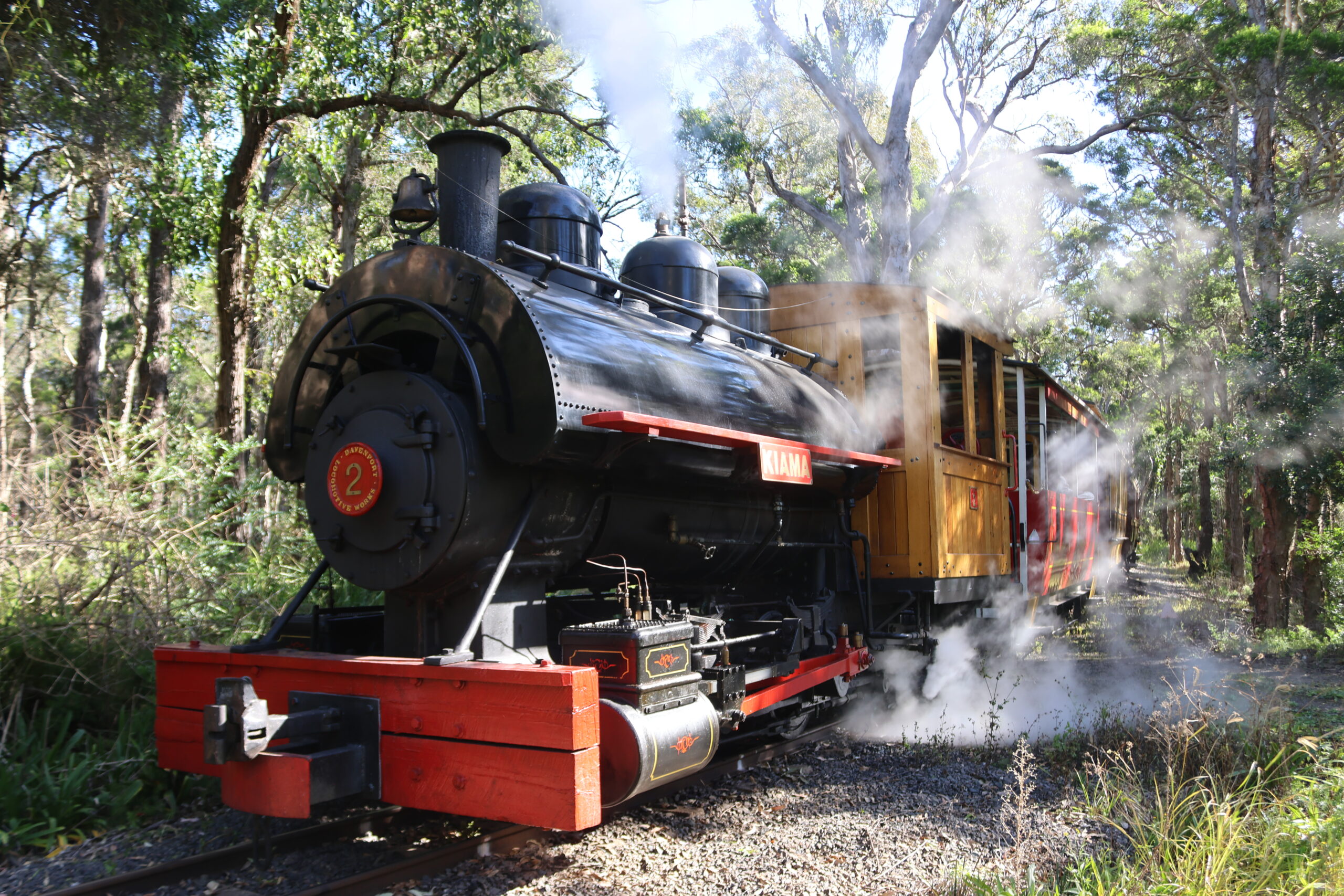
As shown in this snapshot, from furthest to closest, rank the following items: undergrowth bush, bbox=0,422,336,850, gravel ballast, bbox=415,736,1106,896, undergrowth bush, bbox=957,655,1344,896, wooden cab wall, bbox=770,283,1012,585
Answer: wooden cab wall, bbox=770,283,1012,585, undergrowth bush, bbox=0,422,336,850, gravel ballast, bbox=415,736,1106,896, undergrowth bush, bbox=957,655,1344,896

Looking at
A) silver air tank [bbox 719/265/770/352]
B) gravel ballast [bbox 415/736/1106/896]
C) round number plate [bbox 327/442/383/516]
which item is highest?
silver air tank [bbox 719/265/770/352]

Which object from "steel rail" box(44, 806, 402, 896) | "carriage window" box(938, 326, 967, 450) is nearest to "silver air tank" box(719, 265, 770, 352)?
"carriage window" box(938, 326, 967, 450)

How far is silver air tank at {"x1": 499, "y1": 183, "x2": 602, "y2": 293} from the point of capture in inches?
202

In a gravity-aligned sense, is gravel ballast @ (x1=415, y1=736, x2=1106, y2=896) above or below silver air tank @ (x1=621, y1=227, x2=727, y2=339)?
below

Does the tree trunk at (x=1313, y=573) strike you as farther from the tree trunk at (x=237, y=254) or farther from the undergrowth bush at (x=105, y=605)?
the tree trunk at (x=237, y=254)

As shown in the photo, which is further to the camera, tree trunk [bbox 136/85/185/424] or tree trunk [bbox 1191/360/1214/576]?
tree trunk [bbox 1191/360/1214/576]

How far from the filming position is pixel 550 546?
4.04 meters

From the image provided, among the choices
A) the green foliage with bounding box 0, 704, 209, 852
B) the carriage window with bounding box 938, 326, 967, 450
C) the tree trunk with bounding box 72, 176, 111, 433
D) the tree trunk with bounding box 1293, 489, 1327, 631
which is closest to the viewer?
the green foliage with bounding box 0, 704, 209, 852

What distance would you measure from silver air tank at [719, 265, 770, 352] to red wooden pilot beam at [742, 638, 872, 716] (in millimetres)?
2257

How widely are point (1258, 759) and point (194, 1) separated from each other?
29.6 feet

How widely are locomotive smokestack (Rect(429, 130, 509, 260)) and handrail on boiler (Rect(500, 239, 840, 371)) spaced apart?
158 mm

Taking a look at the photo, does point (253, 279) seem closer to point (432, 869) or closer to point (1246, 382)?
point (432, 869)

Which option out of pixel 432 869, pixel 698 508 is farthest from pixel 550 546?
pixel 432 869

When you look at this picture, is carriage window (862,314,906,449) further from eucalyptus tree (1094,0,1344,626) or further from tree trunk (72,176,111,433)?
tree trunk (72,176,111,433)
